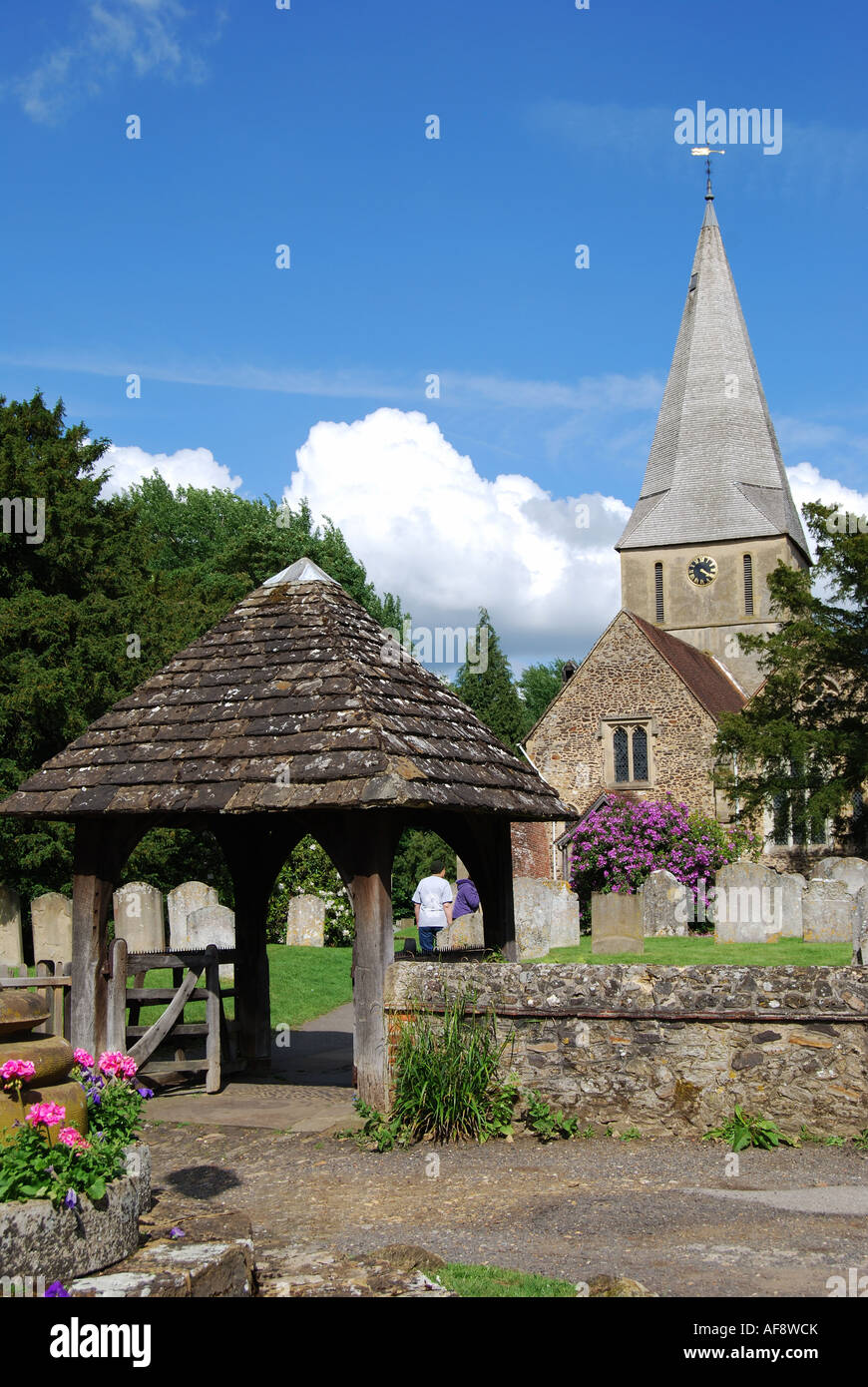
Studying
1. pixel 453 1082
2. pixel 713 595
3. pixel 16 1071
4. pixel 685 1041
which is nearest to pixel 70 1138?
pixel 16 1071

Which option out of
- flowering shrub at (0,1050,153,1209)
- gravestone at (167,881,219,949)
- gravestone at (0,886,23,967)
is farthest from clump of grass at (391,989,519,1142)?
gravestone at (0,886,23,967)

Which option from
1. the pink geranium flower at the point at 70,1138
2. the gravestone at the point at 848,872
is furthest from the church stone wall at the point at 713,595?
the pink geranium flower at the point at 70,1138

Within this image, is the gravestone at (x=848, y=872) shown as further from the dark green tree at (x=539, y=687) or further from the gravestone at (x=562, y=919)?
the dark green tree at (x=539, y=687)

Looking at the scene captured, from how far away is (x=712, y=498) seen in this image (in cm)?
4838

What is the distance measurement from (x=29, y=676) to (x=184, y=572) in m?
20.6

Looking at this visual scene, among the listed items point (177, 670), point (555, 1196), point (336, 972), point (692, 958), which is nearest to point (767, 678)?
point (692, 958)

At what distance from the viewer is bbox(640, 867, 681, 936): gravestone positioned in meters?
25.7

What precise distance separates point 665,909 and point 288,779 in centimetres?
1821

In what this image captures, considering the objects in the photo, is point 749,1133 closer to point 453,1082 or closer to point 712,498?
point 453,1082

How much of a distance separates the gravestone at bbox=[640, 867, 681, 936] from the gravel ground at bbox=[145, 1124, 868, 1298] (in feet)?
58.2

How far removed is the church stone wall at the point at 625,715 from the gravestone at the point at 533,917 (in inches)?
487

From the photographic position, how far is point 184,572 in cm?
4197

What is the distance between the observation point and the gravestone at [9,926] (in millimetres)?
20453
